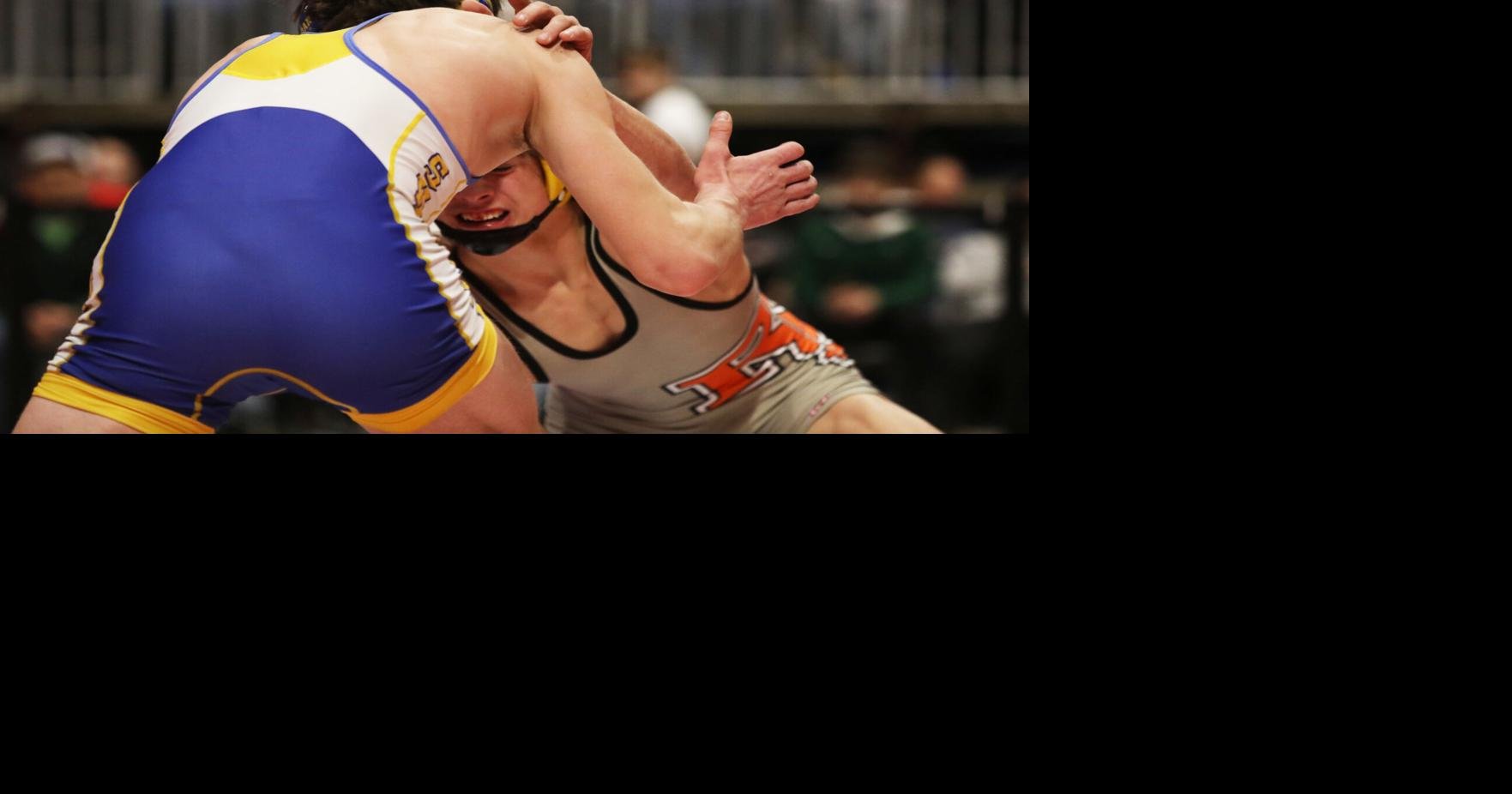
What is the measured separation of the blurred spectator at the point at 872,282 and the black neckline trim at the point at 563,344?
186 cm

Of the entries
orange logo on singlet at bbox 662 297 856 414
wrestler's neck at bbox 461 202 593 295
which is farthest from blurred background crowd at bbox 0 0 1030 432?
wrestler's neck at bbox 461 202 593 295

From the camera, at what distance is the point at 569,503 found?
1.72m

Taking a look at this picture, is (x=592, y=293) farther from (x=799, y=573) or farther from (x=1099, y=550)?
(x=1099, y=550)

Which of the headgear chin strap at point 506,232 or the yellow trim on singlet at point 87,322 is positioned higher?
the headgear chin strap at point 506,232

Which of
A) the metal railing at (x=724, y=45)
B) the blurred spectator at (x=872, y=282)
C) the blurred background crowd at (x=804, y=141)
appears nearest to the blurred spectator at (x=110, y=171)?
the blurred background crowd at (x=804, y=141)

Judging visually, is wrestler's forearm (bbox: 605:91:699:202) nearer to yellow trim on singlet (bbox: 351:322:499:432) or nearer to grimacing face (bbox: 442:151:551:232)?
grimacing face (bbox: 442:151:551:232)

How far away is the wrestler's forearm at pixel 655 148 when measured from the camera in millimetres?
2135

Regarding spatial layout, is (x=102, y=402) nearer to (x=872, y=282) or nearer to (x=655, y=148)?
(x=655, y=148)

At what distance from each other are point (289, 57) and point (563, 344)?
83 centimetres

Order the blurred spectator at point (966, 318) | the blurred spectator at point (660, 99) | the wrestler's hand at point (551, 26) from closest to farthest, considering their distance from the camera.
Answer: the wrestler's hand at point (551, 26)
the blurred spectator at point (660, 99)
the blurred spectator at point (966, 318)

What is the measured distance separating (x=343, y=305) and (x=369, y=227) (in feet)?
0.37

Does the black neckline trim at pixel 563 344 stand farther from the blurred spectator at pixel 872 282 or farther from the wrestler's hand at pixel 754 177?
the blurred spectator at pixel 872 282

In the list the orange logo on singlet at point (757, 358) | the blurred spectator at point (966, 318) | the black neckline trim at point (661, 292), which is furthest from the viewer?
the blurred spectator at point (966, 318)

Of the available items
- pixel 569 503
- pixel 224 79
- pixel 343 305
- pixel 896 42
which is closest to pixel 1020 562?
pixel 569 503
